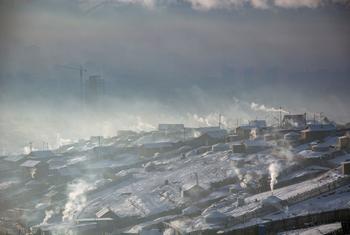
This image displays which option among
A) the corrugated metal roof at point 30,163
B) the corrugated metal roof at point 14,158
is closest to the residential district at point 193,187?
the corrugated metal roof at point 30,163

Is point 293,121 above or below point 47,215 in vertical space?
above

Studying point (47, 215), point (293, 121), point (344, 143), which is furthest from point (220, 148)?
point (47, 215)

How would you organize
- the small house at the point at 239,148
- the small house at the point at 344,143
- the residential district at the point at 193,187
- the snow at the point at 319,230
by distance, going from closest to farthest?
the snow at the point at 319,230 < the residential district at the point at 193,187 < the small house at the point at 344,143 < the small house at the point at 239,148

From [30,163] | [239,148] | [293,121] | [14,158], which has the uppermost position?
[293,121]

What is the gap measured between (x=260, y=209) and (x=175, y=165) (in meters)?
39.3

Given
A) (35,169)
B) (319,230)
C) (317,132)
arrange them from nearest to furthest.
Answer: (319,230), (317,132), (35,169)

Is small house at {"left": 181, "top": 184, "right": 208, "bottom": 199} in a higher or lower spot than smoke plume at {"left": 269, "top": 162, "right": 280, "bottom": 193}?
lower

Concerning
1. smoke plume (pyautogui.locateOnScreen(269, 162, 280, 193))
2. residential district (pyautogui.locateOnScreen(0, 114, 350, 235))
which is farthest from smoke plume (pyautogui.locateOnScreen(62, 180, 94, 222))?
smoke plume (pyautogui.locateOnScreen(269, 162, 280, 193))

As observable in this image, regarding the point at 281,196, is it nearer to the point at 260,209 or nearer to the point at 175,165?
the point at 260,209

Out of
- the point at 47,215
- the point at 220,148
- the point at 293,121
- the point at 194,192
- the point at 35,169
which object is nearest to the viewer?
the point at 194,192

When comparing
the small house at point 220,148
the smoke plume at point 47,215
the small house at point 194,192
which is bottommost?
the smoke plume at point 47,215

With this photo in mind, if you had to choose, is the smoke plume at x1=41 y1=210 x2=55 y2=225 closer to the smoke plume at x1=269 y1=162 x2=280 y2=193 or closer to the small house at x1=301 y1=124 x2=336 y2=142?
the smoke plume at x1=269 y1=162 x2=280 y2=193

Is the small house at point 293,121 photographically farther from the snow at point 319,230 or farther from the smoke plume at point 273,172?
the snow at point 319,230

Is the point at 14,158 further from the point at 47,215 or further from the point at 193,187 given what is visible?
the point at 193,187
